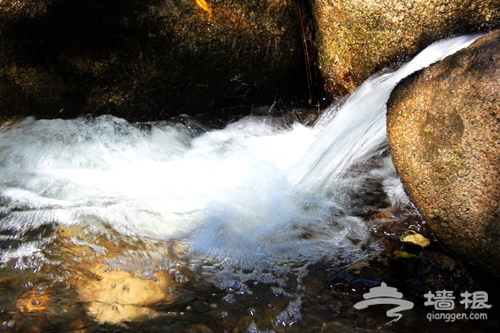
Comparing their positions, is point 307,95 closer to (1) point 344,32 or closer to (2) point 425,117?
(1) point 344,32

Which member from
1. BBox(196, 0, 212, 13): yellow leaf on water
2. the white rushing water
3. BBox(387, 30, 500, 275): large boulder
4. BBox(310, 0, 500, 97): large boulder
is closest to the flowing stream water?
the white rushing water

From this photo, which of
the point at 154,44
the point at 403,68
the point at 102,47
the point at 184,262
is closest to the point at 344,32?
the point at 403,68

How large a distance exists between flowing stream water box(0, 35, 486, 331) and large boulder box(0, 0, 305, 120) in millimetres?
214

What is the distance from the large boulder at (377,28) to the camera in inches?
152

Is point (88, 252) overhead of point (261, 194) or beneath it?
beneath

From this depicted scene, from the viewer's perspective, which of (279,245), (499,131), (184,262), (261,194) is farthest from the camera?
(261,194)

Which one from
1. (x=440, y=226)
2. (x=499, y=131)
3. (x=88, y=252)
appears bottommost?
(x=88, y=252)

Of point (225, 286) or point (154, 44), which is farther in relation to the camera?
point (154, 44)

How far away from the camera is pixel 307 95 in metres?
4.94

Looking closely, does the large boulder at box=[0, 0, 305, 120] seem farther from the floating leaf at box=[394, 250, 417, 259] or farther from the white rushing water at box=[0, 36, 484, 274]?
the floating leaf at box=[394, 250, 417, 259]

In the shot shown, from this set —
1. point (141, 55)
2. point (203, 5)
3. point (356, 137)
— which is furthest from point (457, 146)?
point (141, 55)

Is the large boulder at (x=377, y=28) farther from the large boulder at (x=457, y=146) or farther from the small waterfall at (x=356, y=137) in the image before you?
the large boulder at (x=457, y=146)

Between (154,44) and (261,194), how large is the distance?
155 centimetres

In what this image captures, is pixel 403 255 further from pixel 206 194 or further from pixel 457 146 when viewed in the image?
pixel 206 194
